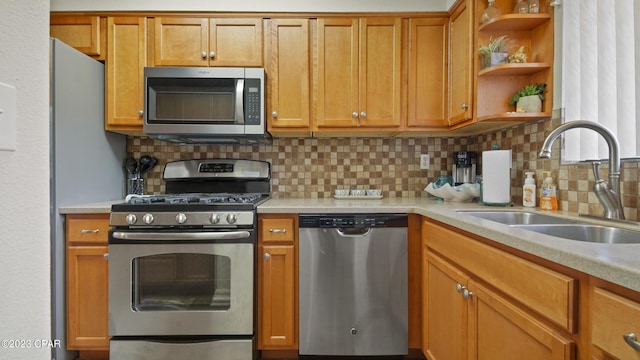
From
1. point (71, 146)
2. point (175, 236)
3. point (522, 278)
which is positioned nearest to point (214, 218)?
point (175, 236)

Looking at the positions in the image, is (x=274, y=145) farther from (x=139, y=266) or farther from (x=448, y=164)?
(x=448, y=164)

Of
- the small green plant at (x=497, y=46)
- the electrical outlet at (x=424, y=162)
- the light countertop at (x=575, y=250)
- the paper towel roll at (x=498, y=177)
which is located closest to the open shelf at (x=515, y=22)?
the small green plant at (x=497, y=46)

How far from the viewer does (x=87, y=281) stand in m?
1.73

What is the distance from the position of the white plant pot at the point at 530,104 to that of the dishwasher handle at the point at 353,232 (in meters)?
1.01

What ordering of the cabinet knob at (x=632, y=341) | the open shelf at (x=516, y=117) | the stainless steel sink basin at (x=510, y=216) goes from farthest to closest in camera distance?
the open shelf at (x=516, y=117) → the stainless steel sink basin at (x=510, y=216) → the cabinet knob at (x=632, y=341)

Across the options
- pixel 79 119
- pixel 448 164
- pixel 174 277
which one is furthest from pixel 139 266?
pixel 448 164

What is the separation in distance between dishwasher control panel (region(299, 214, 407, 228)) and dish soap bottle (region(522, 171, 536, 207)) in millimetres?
637

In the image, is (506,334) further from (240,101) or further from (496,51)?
(240,101)

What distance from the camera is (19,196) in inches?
19.3

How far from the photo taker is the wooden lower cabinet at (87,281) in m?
1.72

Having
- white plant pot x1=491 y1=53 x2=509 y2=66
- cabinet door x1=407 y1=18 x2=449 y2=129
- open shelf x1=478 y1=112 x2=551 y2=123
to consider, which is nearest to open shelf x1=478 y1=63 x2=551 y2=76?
white plant pot x1=491 y1=53 x2=509 y2=66

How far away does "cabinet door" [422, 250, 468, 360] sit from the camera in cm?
126

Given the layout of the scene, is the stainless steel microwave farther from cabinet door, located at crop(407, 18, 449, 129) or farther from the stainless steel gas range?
cabinet door, located at crop(407, 18, 449, 129)

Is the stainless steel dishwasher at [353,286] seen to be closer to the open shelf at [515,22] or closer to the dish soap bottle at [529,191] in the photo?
the dish soap bottle at [529,191]
